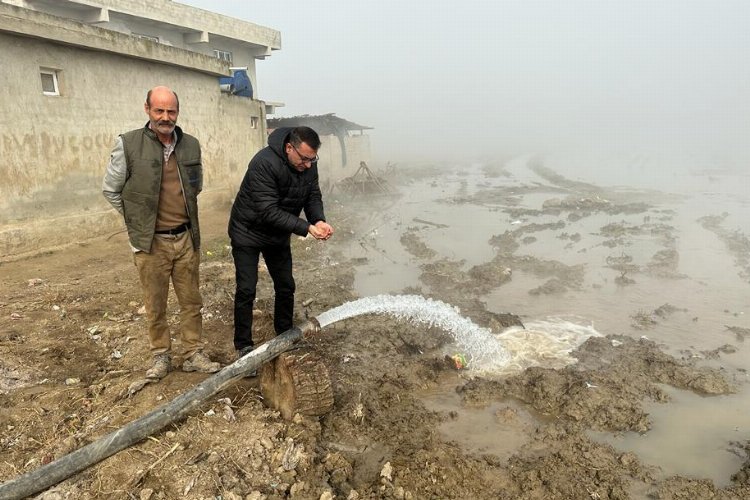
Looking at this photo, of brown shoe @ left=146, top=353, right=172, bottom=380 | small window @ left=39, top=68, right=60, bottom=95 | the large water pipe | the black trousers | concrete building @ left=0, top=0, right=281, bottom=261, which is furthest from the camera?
small window @ left=39, top=68, right=60, bottom=95

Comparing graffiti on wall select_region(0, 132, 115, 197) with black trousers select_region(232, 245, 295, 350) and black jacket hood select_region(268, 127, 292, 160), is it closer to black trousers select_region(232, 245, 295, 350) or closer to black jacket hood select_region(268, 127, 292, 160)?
black trousers select_region(232, 245, 295, 350)

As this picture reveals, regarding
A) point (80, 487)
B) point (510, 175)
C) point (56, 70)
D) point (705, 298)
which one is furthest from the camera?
point (510, 175)

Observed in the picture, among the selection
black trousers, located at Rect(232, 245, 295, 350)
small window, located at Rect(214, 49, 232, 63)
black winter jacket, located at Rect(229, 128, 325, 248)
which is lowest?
black trousers, located at Rect(232, 245, 295, 350)

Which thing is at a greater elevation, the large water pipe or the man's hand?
the man's hand

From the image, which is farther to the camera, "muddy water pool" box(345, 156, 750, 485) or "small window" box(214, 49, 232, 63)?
"small window" box(214, 49, 232, 63)

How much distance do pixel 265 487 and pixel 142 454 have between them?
774mm

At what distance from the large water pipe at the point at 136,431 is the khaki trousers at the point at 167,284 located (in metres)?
0.78

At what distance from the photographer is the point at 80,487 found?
8.21ft

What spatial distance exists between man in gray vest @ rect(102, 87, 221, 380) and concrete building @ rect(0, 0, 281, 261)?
5.26 metres

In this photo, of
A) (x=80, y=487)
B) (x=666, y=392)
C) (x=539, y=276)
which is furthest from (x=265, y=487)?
(x=539, y=276)

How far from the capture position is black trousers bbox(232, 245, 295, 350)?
3.60 metres

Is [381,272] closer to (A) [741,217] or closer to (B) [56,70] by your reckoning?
(B) [56,70]

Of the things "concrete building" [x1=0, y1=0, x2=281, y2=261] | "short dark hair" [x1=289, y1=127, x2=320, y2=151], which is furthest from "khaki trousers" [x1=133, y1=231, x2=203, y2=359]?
"concrete building" [x1=0, y1=0, x2=281, y2=261]

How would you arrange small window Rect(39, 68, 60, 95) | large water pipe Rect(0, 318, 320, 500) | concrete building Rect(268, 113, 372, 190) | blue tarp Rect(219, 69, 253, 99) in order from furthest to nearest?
concrete building Rect(268, 113, 372, 190) < blue tarp Rect(219, 69, 253, 99) < small window Rect(39, 68, 60, 95) < large water pipe Rect(0, 318, 320, 500)
